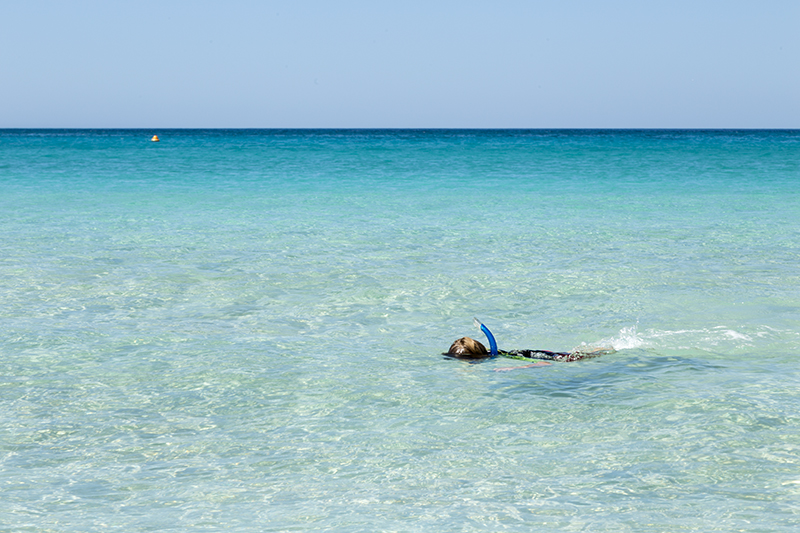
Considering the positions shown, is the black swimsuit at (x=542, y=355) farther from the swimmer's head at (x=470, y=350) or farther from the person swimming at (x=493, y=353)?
the swimmer's head at (x=470, y=350)

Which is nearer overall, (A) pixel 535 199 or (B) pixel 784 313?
(B) pixel 784 313

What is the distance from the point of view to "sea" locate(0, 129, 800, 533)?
5.12m

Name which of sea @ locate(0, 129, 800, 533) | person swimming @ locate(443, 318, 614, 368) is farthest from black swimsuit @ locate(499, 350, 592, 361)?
sea @ locate(0, 129, 800, 533)

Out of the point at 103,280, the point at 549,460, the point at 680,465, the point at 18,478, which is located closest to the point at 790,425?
the point at 680,465

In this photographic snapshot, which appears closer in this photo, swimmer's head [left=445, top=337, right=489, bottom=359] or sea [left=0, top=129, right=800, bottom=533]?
sea [left=0, top=129, right=800, bottom=533]

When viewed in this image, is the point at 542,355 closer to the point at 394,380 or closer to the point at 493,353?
the point at 493,353

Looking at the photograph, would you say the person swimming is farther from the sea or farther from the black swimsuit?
the sea

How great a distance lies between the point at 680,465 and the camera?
5.59 m

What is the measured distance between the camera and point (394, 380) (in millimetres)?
7516

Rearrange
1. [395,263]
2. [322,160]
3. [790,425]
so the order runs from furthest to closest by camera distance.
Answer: [322,160]
[395,263]
[790,425]

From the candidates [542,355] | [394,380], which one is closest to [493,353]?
A: [542,355]

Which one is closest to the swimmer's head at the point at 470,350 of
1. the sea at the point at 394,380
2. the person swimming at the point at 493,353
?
the person swimming at the point at 493,353

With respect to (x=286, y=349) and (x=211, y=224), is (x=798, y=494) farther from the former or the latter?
(x=211, y=224)

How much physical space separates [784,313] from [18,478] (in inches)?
337
